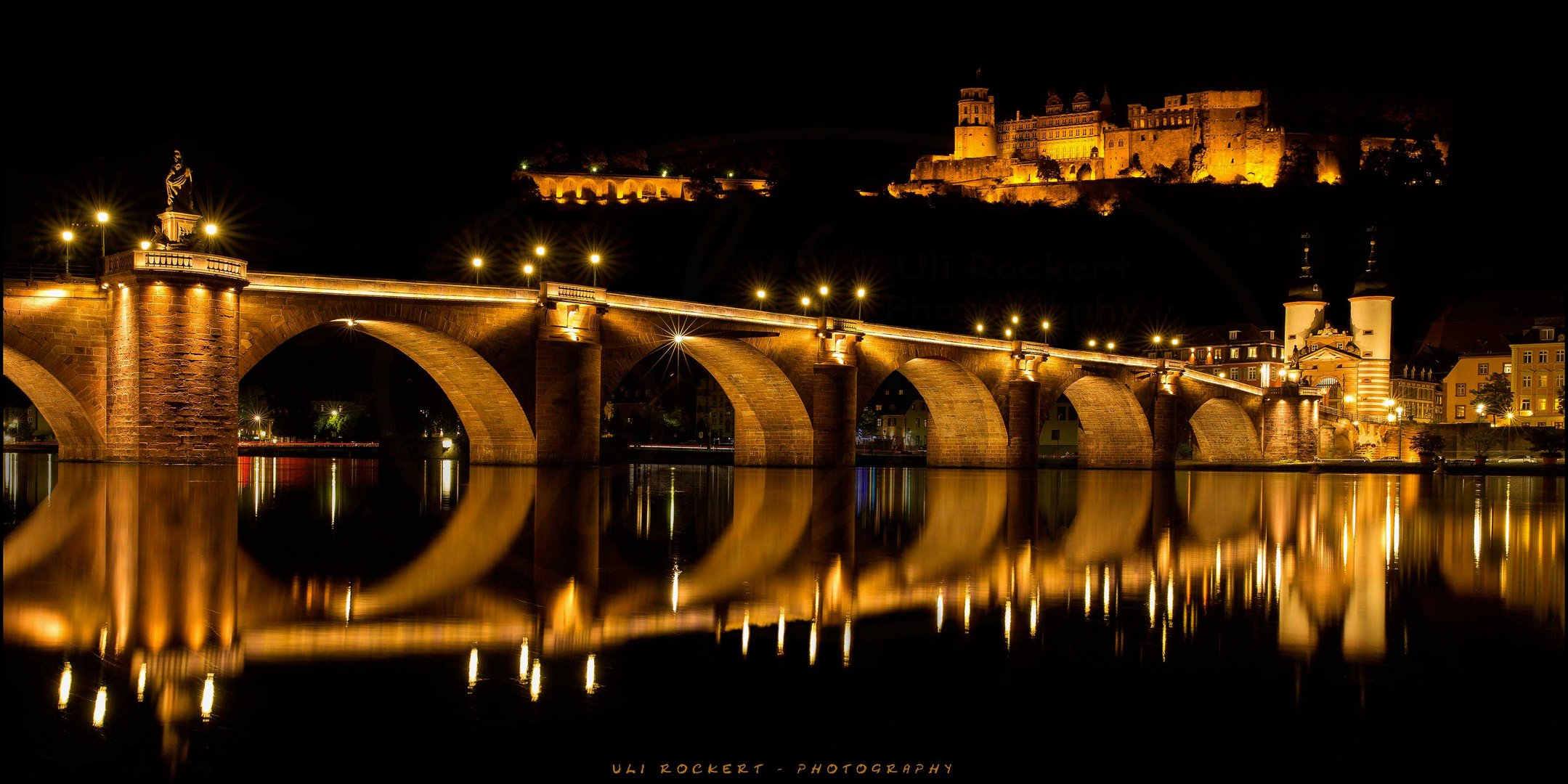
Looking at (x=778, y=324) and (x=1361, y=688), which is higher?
(x=778, y=324)

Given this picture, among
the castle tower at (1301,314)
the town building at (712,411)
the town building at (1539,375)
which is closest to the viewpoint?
the town building at (1539,375)

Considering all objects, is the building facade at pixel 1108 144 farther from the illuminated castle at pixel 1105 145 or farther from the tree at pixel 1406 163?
the tree at pixel 1406 163

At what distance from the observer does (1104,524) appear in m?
20.5

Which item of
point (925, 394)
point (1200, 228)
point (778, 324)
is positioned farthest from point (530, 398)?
point (1200, 228)

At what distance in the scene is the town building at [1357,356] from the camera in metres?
81.1

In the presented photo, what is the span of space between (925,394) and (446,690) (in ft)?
160

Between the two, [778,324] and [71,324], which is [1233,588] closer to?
[71,324]

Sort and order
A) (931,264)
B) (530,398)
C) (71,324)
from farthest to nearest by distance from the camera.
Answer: (931,264) < (530,398) < (71,324)

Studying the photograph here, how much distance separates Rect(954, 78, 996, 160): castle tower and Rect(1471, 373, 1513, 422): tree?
2244 inches

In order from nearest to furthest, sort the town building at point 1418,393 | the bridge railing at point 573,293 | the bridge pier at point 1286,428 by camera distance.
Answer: the bridge railing at point 573,293, the bridge pier at point 1286,428, the town building at point 1418,393

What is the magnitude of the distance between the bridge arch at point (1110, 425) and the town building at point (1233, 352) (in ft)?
60.4

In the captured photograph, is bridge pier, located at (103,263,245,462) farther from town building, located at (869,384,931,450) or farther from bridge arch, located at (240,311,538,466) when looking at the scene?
town building, located at (869,384,931,450)

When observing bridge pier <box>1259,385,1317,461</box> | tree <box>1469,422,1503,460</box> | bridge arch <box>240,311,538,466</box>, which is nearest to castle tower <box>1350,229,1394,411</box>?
tree <box>1469,422,1503,460</box>

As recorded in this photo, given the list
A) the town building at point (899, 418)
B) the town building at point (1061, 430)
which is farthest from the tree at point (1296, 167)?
the town building at point (899, 418)
